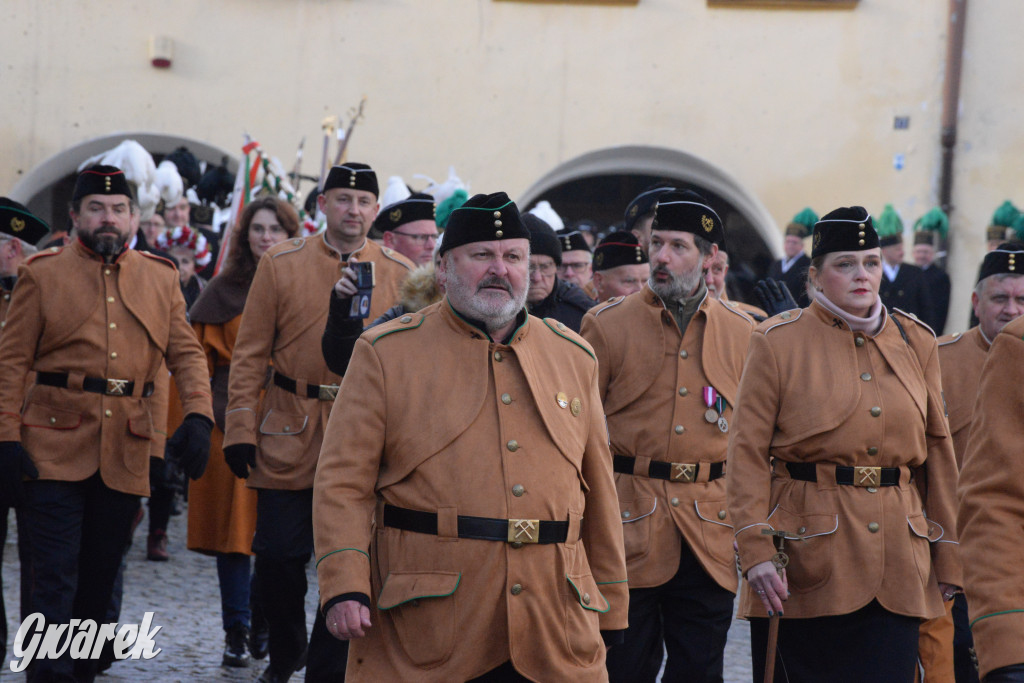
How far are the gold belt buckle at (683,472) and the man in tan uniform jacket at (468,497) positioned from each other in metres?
1.53

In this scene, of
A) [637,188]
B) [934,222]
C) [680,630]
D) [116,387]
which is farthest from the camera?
[637,188]

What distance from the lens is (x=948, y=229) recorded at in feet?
49.8

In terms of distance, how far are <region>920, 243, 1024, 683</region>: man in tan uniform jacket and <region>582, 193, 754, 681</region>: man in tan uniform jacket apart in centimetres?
106

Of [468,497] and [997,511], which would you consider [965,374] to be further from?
[468,497]

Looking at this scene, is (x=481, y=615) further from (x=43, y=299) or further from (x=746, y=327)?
(x=43, y=299)

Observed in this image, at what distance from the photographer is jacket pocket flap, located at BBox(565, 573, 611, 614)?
3.86 m

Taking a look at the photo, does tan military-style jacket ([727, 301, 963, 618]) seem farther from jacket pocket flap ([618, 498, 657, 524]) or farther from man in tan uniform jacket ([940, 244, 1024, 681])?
man in tan uniform jacket ([940, 244, 1024, 681])

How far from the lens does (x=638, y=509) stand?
5496 mm

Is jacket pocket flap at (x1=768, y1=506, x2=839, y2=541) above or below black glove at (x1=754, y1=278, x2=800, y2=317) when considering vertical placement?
below

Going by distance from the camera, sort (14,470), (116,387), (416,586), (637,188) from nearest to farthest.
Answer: (416,586) < (14,470) < (116,387) < (637,188)

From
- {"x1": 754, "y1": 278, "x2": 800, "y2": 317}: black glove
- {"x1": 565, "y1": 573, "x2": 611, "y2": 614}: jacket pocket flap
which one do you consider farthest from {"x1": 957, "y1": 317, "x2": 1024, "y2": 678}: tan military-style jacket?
{"x1": 754, "y1": 278, "x2": 800, "y2": 317}: black glove

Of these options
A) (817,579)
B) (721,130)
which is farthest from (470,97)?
(817,579)

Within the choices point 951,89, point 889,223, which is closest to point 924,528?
point 889,223

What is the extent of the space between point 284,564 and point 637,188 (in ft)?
39.1
